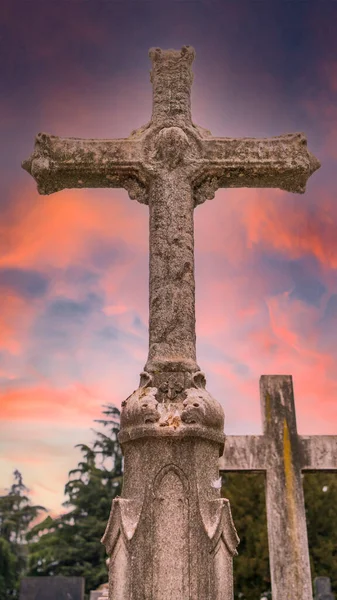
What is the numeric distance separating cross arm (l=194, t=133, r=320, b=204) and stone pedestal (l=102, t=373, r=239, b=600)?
1.78m

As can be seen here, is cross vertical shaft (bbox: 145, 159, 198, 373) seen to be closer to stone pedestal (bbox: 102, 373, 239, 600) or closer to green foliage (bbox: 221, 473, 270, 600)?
stone pedestal (bbox: 102, 373, 239, 600)

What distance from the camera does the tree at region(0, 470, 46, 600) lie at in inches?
853

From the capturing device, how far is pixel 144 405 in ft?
11.6

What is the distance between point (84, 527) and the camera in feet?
70.7

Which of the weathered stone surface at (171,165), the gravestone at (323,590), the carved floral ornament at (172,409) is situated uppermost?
the weathered stone surface at (171,165)

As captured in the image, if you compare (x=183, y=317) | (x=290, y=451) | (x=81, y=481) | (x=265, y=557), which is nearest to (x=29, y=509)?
(x=81, y=481)

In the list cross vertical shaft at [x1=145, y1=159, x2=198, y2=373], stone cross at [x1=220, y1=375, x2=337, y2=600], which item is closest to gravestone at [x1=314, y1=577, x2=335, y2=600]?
stone cross at [x1=220, y1=375, x2=337, y2=600]

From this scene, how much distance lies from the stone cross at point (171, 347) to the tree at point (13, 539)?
20.3m

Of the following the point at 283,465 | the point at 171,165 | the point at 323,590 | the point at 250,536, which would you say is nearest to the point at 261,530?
the point at 250,536

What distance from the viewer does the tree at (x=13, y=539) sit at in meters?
21.7

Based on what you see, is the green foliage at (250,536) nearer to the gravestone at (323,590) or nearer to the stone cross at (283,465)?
the gravestone at (323,590)

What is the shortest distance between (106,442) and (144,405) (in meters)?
20.4

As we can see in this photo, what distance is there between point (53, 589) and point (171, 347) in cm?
963

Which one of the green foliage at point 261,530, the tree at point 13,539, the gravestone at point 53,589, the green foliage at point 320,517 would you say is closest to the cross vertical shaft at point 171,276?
the gravestone at point 53,589
